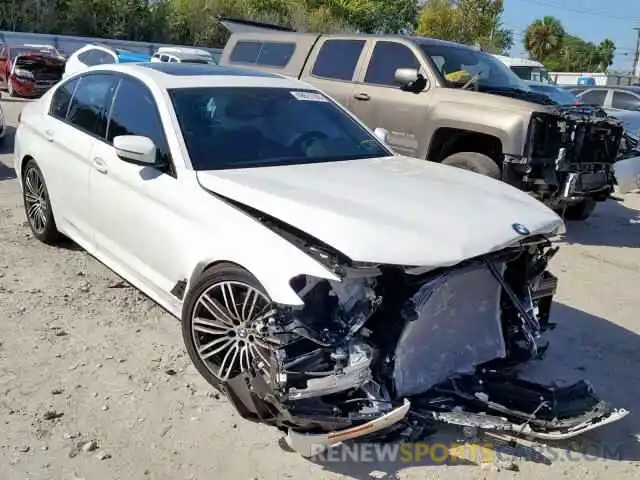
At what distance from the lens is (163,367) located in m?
3.97

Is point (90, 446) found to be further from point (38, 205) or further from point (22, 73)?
point (22, 73)

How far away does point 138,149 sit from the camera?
391 centimetres

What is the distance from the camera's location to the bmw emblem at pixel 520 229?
3.34 metres

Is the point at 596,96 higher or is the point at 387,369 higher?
the point at 596,96

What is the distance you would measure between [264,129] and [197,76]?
0.67 meters

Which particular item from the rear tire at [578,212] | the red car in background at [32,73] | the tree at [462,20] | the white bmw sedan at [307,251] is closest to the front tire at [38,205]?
the white bmw sedan at [307,251]

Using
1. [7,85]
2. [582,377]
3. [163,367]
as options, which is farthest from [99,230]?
[7,85]

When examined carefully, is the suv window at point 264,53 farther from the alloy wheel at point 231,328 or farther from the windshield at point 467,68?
the alloy wheel at point 231,328

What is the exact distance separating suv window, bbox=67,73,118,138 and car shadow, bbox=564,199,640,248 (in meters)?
5.27

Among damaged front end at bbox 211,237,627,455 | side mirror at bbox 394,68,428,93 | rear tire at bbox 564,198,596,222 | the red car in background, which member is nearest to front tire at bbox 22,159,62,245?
damaged front end at bbox 211,237,627,455

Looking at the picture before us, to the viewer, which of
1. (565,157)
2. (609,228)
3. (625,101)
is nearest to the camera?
(565,157)

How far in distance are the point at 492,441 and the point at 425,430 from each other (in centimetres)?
35

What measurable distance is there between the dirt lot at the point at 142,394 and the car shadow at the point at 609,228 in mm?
2087

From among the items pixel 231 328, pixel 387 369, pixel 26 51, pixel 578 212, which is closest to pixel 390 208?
pixel 387 369
